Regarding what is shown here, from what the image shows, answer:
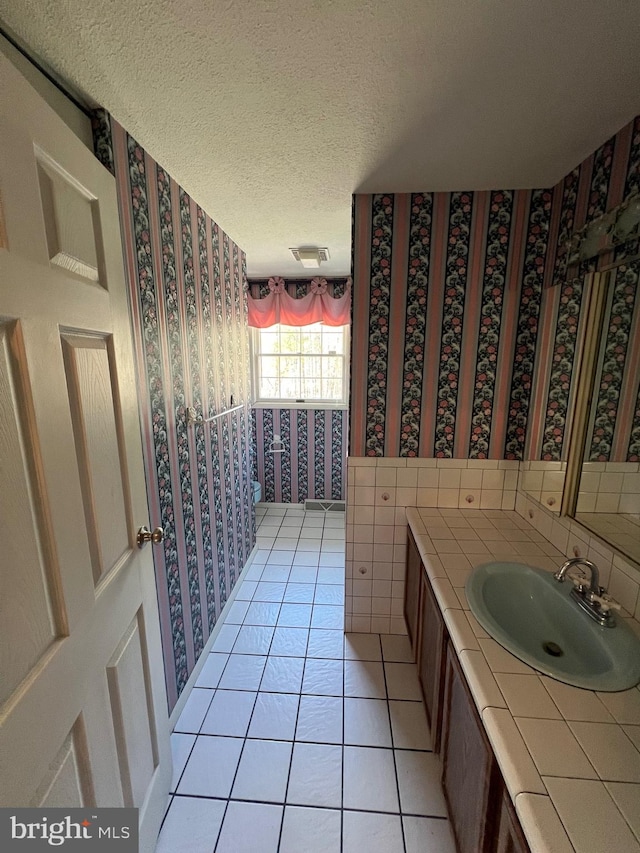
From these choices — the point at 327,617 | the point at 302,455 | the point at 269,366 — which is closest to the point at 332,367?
the point at 269,366

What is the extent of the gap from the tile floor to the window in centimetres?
209

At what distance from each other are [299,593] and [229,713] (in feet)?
3.08

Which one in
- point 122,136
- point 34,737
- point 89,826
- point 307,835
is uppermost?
point 122,136

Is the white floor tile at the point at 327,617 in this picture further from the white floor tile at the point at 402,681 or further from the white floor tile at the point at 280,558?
the white floor tile at the point at 280,558

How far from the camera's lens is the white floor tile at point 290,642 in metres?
2.06

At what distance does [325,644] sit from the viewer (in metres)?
2.12

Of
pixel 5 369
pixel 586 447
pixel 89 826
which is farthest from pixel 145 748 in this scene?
pixel 586 447

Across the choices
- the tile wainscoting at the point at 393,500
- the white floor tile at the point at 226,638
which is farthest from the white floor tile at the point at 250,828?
the tile wainscoting at the point at 393,500

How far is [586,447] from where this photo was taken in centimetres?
149

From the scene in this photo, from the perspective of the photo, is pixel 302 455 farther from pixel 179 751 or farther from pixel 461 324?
pixel 179 751

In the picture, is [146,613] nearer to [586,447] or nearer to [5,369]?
[5,369]

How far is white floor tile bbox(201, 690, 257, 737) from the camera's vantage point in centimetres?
163

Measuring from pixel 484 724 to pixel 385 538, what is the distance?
122 centimetres

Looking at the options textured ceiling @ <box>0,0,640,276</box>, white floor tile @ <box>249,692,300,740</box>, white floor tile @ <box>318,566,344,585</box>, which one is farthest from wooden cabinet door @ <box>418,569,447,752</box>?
textured ceiling @ <box>0,0,640,276</box>
